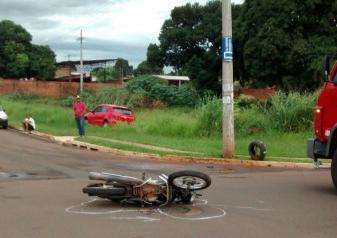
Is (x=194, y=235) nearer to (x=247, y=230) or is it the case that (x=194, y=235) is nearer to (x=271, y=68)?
(x=247, y=230)

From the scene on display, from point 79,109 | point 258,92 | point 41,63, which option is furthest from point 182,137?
point 41,63

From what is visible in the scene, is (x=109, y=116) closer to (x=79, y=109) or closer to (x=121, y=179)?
(x=79, y=109)

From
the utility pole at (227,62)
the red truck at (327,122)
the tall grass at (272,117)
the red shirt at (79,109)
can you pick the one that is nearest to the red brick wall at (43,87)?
the red shirt at (79,109)

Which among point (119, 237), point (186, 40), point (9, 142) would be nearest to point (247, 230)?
point (119, 237)

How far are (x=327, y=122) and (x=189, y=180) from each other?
329cm

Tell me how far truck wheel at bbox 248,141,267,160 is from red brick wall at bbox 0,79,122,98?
53424mm

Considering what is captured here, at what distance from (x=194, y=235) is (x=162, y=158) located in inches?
446

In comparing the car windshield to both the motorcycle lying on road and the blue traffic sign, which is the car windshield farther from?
the motorcycle lying on road

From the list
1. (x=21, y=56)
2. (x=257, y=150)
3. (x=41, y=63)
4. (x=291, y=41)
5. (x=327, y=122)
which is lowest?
(x=257, y=150)

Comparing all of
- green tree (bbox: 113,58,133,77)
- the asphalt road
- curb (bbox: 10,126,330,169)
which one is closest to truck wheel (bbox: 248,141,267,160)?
curb (bbox: 10,126,330,169)

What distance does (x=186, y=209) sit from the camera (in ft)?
30.9

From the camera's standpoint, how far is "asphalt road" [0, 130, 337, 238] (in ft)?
26.2

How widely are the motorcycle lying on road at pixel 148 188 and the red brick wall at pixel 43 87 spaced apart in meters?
61.5

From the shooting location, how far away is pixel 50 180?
43.0 ft
